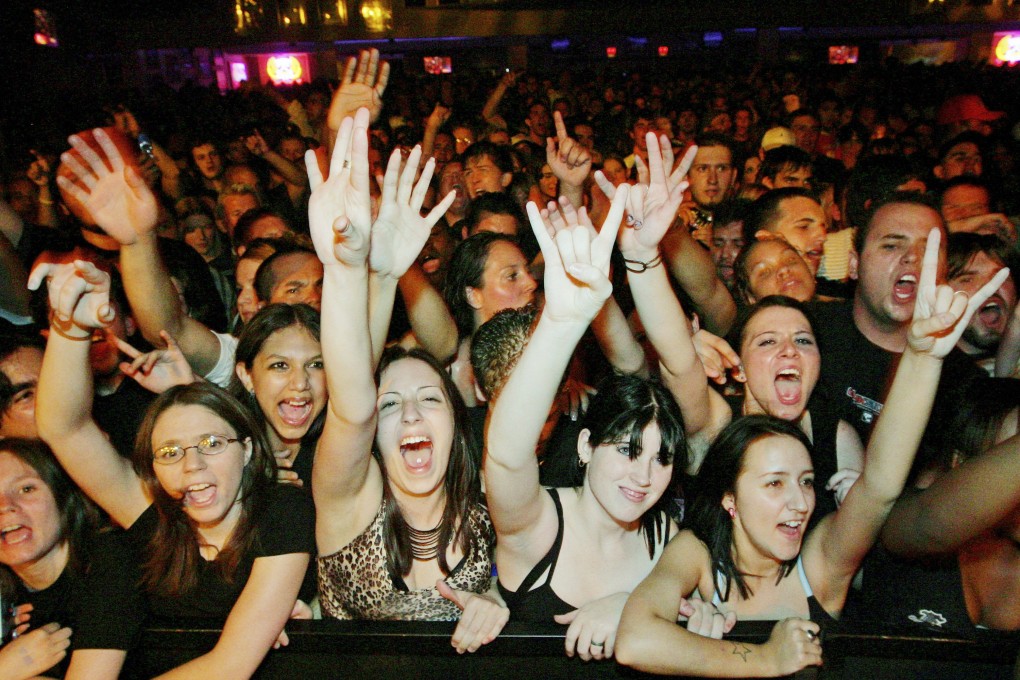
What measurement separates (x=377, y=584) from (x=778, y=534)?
99cm

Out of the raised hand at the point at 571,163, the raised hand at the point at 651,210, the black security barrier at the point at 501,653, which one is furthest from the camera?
the raised hand at the point at 571,163

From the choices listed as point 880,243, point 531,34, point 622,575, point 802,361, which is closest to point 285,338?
point 622,575

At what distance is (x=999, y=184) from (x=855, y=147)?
258 centimetres

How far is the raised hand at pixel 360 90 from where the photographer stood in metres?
3.06

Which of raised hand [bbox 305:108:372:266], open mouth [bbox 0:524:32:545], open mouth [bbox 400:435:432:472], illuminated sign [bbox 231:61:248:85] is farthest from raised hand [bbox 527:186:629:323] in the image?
illuminated sign [bbox 231:61:248:85]

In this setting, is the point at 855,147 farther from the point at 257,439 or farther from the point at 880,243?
the point at 257,439

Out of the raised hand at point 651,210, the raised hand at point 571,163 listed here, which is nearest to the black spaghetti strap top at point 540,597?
the raised hand at point 651,210

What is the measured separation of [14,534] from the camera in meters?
1.91

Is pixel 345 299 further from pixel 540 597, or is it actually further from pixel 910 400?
pixel 910 400

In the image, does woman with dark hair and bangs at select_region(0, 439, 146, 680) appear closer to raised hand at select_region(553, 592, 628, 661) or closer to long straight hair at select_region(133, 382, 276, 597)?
long straight hair at select_region(133, 382, 276, 597)

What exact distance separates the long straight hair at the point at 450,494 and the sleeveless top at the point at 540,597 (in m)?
0.18

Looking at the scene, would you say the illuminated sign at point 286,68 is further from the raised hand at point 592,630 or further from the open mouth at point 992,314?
the raised hand at point 592,630

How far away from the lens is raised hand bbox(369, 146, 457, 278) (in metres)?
1.80

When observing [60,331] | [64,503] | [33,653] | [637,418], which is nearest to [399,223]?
[637,418]
